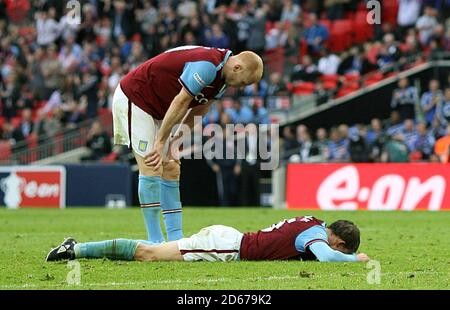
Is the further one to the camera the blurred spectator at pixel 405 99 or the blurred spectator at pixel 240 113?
the blurred spectator at pixel 240 113

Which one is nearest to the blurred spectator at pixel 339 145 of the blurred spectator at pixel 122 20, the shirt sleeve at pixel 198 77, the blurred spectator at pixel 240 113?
the blurred spectator at pixel 240 113

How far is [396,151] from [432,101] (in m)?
2.18

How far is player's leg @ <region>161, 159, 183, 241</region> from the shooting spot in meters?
11.4

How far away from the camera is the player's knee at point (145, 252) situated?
10188 mm

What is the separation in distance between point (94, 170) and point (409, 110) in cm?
736

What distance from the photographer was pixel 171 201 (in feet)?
37.5

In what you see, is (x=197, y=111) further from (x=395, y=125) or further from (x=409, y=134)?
(x=395, y=125)

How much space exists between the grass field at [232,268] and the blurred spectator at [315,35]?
12.0 m

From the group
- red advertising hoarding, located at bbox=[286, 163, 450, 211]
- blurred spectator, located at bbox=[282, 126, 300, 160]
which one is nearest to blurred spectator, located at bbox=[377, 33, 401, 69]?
blurred spectator, located at bbox=[282, 126, 300, 160]

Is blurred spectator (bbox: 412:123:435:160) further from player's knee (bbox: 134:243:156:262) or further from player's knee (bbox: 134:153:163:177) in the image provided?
player's knee (bbox: 134:243:156:262)

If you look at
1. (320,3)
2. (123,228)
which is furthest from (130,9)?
A: (123,228)

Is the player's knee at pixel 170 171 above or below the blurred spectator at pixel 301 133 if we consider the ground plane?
Result: below

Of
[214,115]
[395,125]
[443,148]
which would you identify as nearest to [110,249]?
[443,148]

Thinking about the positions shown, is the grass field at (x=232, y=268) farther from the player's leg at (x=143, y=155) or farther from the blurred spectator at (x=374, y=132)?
the blurred spectator at (x=374, y=132)
